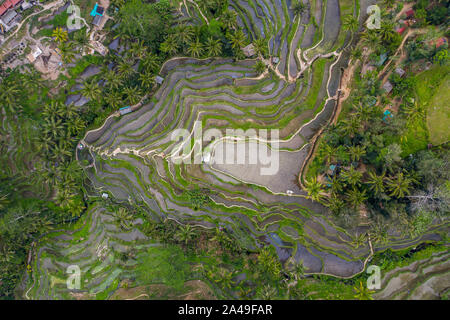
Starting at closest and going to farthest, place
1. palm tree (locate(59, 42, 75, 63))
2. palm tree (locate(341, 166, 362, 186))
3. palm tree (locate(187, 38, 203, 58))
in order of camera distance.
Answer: palm tree (locate(341, 166, 362, 186)) → palm tree (locate(187, 38, 203, 58)) → palm tree (locate(59, 42, 75, 63))

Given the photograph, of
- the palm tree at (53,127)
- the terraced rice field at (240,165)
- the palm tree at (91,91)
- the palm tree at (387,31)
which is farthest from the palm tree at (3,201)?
the palm tree at (387,31)

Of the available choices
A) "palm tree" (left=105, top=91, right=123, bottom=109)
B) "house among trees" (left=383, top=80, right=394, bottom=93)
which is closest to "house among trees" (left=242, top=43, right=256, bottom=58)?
"house among trees" (left=383, top=80, right=394, bottom=93)

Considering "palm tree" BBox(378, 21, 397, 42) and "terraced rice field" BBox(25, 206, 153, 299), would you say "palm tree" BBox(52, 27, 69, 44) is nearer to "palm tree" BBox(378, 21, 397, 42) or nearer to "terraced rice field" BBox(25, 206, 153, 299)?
"terraced rice field" BBox(25, 206, 153, 299)

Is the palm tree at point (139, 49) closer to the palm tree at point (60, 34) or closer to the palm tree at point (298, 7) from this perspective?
the palm tree at point (60, 34)

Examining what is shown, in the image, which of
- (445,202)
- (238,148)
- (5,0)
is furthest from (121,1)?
(445,202)

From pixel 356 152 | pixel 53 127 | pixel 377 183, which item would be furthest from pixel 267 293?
pixel 53 127

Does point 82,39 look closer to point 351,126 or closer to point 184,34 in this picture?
point 184,34
